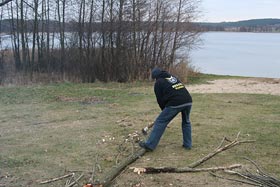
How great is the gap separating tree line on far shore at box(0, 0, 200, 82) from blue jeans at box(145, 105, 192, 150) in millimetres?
14643

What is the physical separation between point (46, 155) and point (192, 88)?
12.1m

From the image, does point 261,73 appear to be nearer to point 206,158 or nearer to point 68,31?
point 68,31

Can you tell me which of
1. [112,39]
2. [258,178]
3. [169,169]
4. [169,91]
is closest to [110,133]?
[169,91]

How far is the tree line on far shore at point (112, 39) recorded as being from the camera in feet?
74.1

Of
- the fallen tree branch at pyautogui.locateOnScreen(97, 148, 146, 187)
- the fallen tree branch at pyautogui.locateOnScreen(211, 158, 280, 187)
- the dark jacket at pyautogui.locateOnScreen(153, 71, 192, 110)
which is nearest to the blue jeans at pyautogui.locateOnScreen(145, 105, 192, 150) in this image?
the dark jacket at pyautogui.locateOnScreen(153, 71, 192, 110)

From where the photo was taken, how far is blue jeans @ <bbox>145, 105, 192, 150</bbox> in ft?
23.3

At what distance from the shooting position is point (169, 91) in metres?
7.09

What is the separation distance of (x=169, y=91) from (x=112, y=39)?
16244 mm

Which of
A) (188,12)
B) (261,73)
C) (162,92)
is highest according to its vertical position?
(188,12)

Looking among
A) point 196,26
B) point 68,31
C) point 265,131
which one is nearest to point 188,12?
point 196,26

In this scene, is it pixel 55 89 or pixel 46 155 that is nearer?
pixel 46 155

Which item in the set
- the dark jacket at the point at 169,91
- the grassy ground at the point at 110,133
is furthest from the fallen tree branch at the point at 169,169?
the dark jacket at the point at 169,91

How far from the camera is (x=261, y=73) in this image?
28984 mm

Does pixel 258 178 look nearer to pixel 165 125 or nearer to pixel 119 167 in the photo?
pixel 165 125
